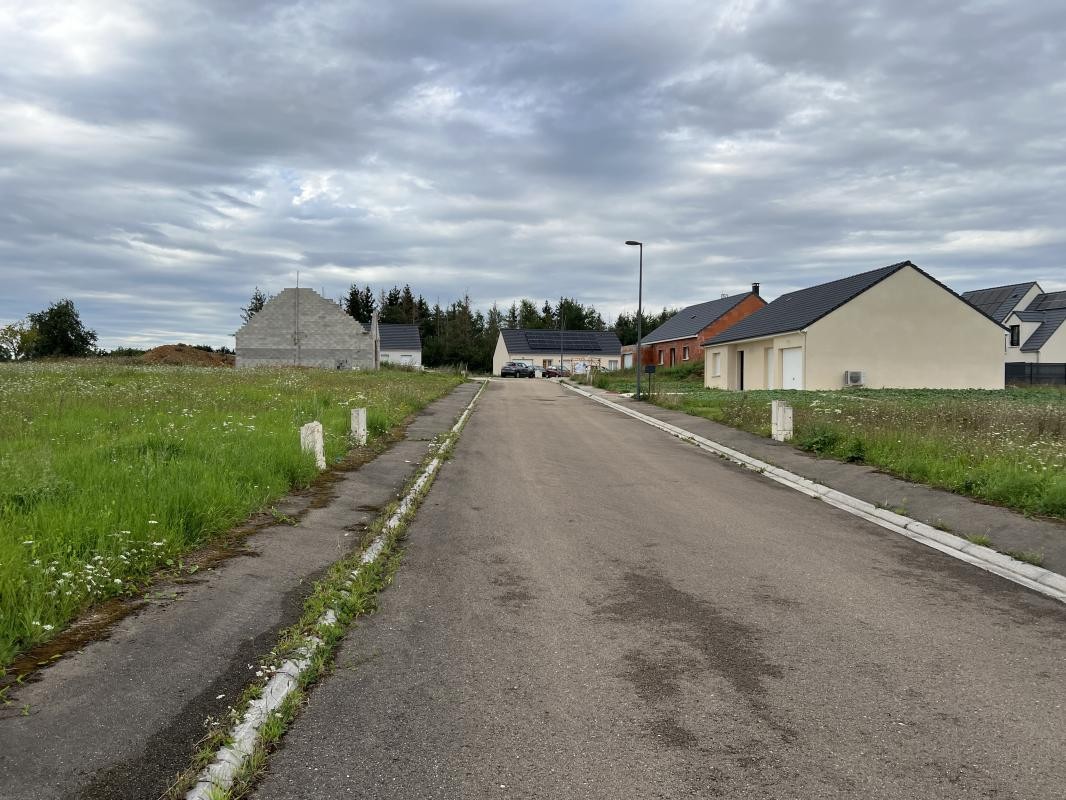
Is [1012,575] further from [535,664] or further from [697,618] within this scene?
[535,664]

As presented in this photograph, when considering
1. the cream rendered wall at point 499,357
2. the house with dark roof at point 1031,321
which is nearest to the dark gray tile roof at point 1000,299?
the house with dark roof at point 1031,321

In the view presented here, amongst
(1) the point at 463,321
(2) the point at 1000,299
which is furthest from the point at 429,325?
(2) the point at 1000,299

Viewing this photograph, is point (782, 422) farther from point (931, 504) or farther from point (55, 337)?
point (55, 337)

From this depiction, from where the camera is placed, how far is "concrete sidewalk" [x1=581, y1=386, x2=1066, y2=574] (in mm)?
7293

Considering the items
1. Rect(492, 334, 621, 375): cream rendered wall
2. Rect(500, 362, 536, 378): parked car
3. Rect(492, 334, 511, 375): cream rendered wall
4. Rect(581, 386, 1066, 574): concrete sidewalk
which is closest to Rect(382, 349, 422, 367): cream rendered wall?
Rect(492, 334, 621, 375): cream rendered wall

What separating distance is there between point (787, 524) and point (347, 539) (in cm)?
477

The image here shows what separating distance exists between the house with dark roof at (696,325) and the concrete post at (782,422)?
40.1 metres

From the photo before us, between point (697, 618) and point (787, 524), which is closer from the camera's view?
point (697, 618)

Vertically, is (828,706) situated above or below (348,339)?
below

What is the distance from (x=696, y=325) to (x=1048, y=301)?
1059 inches

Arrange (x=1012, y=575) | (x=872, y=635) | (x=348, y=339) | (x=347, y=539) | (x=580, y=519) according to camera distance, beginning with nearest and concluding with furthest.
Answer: (x=872, y=635), (x=1012, y=575), (x=347, y=539), (x=580, y=519), (x=348, y=339)

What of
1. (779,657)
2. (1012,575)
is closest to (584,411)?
(1012,575)

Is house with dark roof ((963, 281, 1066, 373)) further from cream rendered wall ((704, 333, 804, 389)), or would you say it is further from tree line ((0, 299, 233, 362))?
tree line ((0, 299, 233, 362))

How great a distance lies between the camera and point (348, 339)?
210 feet
